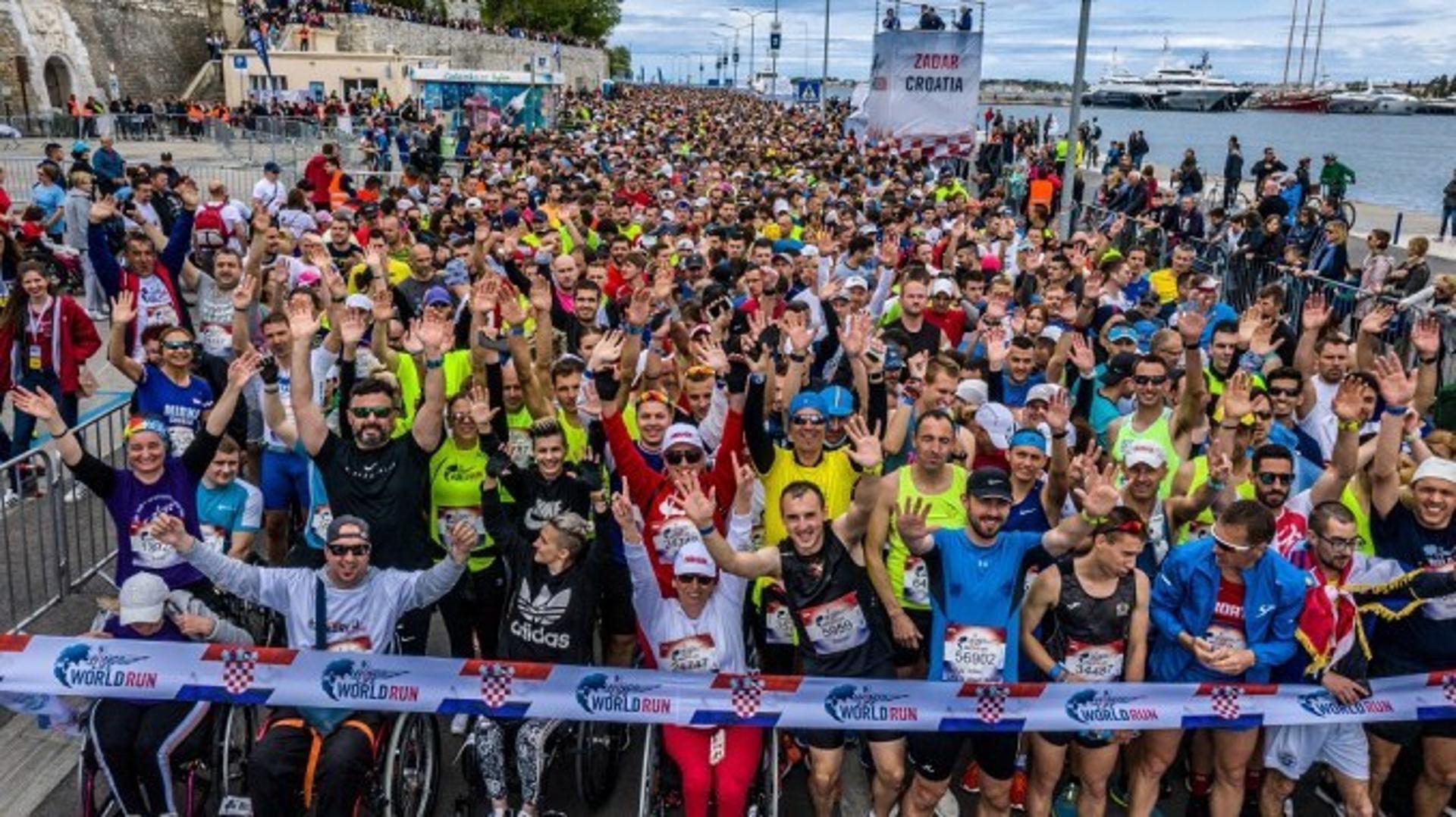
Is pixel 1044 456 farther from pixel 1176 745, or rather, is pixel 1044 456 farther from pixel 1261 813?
pixel 1261 813

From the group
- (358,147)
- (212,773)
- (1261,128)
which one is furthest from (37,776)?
(1261,128)

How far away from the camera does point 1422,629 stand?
4.98 m

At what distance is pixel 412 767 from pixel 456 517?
1.27 metres

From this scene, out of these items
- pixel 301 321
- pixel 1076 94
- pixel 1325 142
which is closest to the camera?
pixel 301 321

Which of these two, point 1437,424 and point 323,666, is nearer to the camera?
point 323,666

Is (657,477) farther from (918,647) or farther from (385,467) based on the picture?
(918,647)

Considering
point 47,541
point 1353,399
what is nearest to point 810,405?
point 1353,399

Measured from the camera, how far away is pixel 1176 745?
4.95 meters

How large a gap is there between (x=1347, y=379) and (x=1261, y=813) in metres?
2.31

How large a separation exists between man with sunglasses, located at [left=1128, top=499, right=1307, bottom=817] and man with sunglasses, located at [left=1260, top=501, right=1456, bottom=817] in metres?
0.10

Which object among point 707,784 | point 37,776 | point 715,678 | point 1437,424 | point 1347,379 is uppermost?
point 1347,379

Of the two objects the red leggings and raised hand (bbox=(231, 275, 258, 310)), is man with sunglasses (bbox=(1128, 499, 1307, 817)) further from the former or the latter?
raised hand (bbox=(231, 275, 258, 310))

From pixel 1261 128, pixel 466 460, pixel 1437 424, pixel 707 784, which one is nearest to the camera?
pixel 707 784

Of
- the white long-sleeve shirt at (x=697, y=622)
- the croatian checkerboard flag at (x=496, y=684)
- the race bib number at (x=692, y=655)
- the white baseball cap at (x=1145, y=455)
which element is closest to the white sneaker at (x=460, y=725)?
the croatian checkerboard flag at (x=496, y=684)
